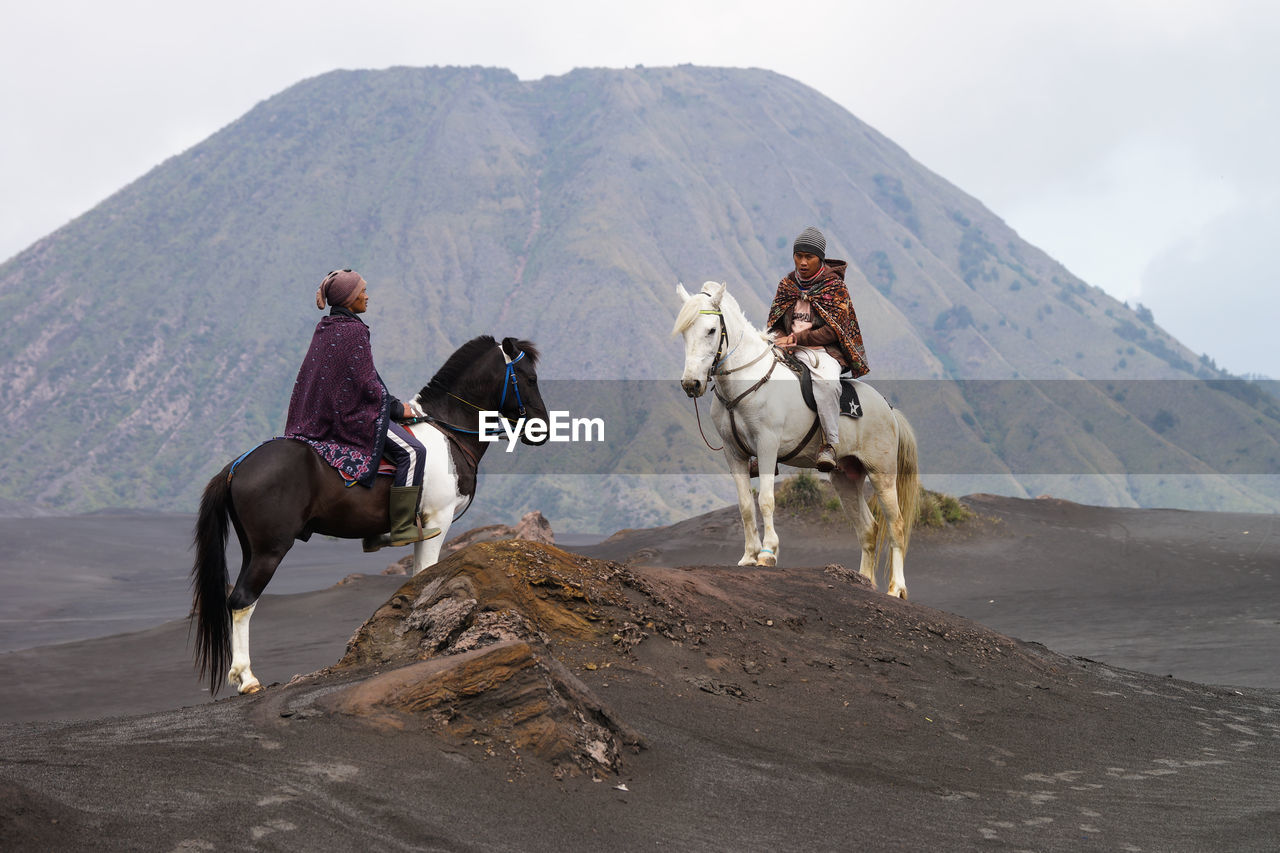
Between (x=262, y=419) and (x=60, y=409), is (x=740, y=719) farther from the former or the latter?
(x=60, y=409)

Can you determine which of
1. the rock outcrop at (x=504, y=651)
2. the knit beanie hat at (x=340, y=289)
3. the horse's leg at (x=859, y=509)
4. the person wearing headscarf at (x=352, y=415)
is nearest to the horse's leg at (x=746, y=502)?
the horse's leg at (x=859, y=509)

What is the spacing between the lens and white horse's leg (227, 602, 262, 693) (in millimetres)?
7250

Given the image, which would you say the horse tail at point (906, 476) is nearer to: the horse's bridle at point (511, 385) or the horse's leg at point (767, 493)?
the horse's leg at point (767, 493)

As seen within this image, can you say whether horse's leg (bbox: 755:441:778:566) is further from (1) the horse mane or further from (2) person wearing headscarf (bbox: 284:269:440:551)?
(2) person wearing headscarf (bbox: 284:269:440:551)

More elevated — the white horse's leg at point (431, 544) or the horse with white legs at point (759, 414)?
the horse with white legs at point (759, 414)

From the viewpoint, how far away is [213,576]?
7.60m

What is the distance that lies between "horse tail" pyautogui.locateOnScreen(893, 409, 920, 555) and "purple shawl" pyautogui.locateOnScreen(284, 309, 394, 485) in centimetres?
604

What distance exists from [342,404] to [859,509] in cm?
605

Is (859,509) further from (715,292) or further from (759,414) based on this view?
(715,292)

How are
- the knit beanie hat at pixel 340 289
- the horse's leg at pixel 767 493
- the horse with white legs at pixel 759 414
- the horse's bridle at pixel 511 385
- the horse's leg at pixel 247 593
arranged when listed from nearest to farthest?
1. the horse's leg at pixel 247 593
2. the knit beanie hat at pixel 340 289
3. the horse's bridle at pixel 511 385
4. the horse with white legs at pixel 759 414
5. the horse's leg at pixel 767 493

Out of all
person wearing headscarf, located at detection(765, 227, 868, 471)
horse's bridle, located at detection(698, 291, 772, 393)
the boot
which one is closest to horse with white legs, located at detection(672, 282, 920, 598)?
horse's bridle, located at detection(698, 291, 772, 393)

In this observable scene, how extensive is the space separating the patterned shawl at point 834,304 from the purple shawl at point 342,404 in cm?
460

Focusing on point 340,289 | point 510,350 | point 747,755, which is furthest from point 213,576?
point 747,755

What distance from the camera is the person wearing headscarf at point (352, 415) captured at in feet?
25.9
